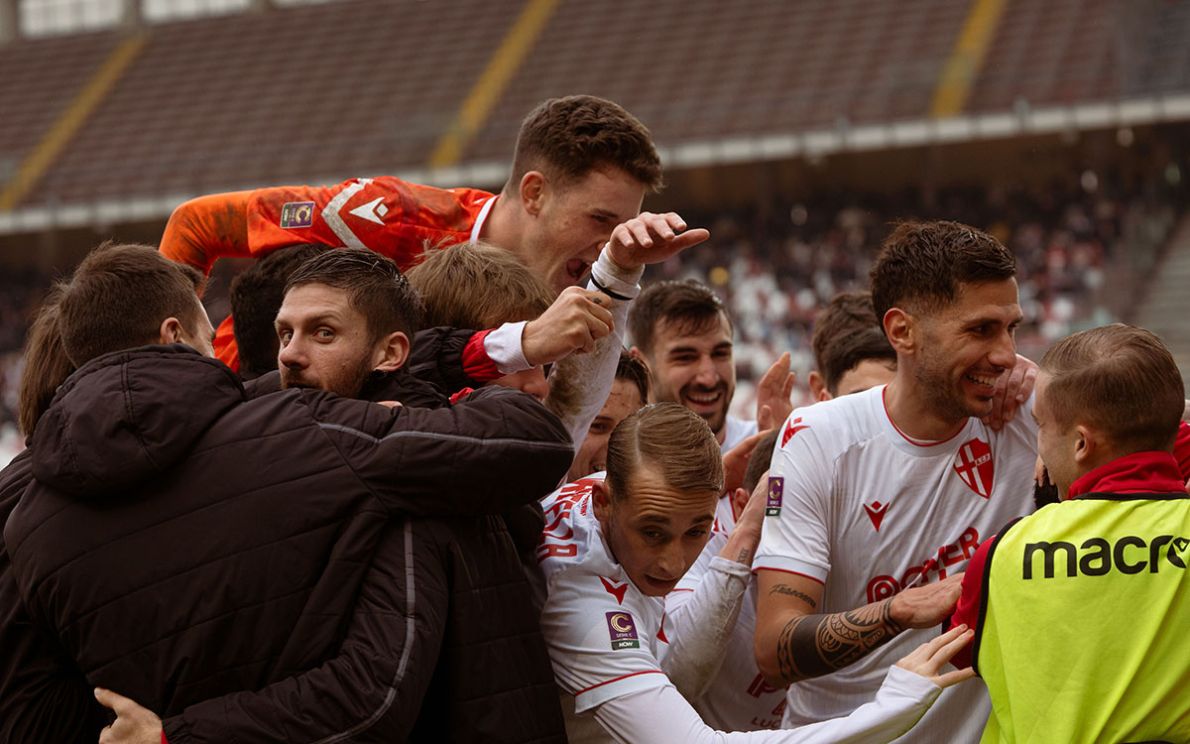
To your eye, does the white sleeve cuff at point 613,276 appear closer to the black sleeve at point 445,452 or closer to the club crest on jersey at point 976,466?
the black sleeve at point 445,452

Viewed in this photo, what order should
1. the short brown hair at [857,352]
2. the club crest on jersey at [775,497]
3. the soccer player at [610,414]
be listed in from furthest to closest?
the short brown hair at [857,352] < the soccer player at [610,414] < the club crest on jersey at [775,497]

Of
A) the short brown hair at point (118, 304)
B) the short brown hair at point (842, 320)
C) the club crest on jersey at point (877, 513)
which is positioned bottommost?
the short brown hair at point (842, 320)

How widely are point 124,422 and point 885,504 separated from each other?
175 cm

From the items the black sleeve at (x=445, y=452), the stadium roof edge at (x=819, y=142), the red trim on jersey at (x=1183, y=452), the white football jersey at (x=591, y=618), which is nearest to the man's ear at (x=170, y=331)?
the black sleeve at (x=445, y=452)

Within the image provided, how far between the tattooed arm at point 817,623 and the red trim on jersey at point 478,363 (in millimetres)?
863

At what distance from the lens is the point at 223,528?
238cm

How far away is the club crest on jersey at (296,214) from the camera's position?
402 cm

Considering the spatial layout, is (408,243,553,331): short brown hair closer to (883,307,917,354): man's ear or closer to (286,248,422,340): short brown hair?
(286,248,422,340): short brown hair

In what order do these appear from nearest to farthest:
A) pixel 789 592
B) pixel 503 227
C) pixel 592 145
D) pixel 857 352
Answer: pixel 789 592
pixel 592 145
pixel 503 227
pixel 857 352

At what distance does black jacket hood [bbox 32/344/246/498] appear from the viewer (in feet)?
7.58

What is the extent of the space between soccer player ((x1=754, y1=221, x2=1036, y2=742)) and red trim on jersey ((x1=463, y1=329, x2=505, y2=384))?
2.77ft

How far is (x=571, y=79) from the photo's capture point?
2681cm

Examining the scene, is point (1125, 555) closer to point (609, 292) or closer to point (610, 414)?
point (609, 292)

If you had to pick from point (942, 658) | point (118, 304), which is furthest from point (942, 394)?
point (118, 304)
